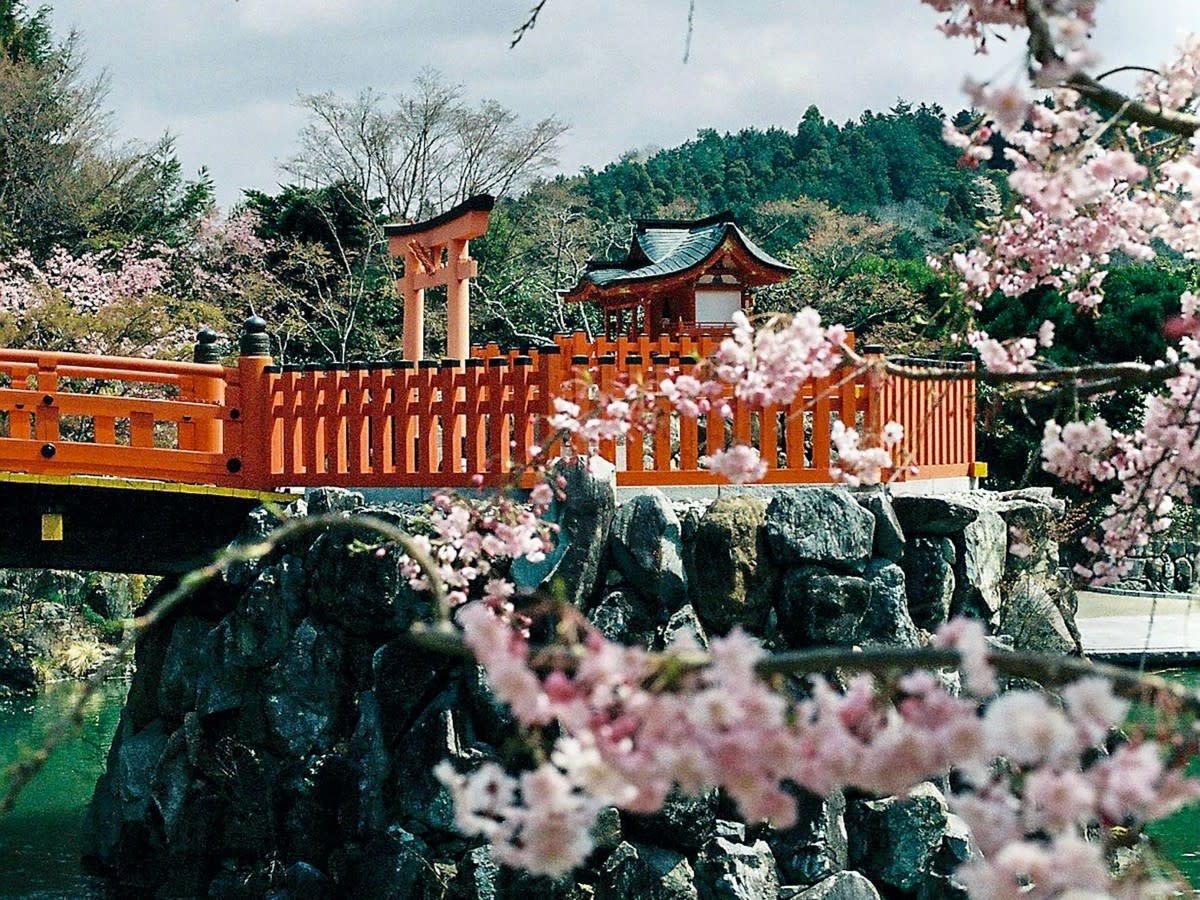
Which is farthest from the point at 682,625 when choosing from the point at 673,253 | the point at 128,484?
the point at 673,253

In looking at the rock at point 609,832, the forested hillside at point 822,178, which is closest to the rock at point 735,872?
the rock at point 609,832

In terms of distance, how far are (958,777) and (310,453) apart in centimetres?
317

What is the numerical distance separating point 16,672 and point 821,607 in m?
10.9

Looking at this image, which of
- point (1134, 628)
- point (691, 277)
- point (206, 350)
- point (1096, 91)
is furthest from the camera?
point (1134, 628)

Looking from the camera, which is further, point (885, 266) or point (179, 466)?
point (885, 266)

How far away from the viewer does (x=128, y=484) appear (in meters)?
7.46

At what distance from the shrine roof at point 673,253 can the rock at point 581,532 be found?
494 cm

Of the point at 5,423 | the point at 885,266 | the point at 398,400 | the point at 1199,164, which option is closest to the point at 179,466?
the point at 398,400

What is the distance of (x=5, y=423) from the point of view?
51.2 feet

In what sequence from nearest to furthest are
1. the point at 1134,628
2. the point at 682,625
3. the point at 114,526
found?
the point at 682,625, the point at 114,526, the point at 1134,628

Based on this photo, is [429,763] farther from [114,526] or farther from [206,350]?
[206,350]

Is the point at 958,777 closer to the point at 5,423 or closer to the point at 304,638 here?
the point at 304,638

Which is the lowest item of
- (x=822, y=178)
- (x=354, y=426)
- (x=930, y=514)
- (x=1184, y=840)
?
(x=1184, y=840)

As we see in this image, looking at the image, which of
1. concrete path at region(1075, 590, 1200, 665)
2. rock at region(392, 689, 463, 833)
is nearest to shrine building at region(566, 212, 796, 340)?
concrete path at region(1075, 590, 1200, 665)
